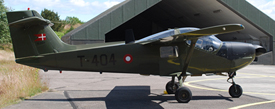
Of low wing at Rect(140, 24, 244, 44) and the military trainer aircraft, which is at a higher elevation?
low wing at Rect(140, 24, 244, 44)

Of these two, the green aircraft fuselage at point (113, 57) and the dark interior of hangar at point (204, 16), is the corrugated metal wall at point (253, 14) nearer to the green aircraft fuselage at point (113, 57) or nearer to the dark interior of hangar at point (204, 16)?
the dark interior of hangar at point (204, 16)

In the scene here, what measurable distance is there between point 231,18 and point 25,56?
79.6 feet

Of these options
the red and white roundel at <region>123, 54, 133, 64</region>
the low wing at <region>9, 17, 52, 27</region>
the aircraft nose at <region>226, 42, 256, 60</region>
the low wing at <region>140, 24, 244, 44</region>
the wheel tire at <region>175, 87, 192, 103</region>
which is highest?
the low wing at <region>9, 17, 52, 27</region>

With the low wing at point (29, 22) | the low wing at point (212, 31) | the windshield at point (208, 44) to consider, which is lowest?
the windshield at point (208, 44)

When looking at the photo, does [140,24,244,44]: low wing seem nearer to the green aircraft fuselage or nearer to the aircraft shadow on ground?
the green aircraft fuselage

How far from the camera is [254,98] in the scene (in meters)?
8.07

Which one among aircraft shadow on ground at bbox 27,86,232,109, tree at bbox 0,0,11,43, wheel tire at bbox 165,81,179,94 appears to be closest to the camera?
aircraft shadow on ground at bbox 27,86,232,109

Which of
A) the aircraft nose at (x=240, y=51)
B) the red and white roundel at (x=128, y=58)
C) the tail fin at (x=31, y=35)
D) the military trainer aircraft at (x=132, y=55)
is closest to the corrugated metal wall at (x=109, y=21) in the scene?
the tail fin at (x=31, y=35)

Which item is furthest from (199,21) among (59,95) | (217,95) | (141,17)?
(59,95)

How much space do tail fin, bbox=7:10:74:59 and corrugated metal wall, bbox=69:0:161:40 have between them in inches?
538

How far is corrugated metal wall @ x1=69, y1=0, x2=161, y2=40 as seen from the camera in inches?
853

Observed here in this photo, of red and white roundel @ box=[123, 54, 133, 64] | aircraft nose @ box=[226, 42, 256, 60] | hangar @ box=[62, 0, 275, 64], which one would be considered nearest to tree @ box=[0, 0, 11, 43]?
hangar @ box=[62, 0, 275, 64]

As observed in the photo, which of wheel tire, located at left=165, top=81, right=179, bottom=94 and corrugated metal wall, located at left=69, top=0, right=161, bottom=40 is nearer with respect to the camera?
wheel tire, located at left=165, top=81, right=179, bottom=94

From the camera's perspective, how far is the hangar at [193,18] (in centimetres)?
2203
